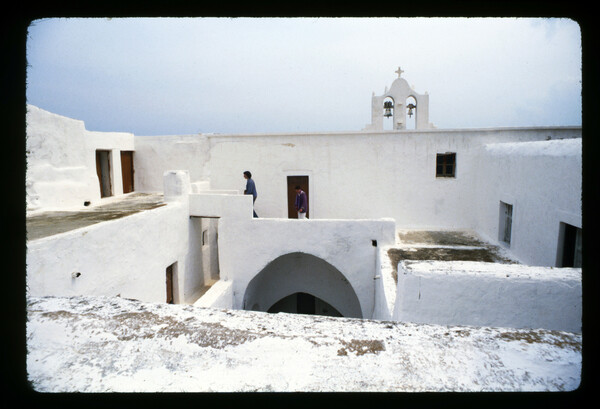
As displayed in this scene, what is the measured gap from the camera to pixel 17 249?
4.18 ft

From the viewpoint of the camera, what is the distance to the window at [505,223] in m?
8.31

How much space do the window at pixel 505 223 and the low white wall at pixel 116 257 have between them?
7.99 meters

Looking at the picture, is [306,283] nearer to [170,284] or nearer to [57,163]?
[170,284]

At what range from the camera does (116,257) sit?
21.1ft

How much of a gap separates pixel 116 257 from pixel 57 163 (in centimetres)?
408

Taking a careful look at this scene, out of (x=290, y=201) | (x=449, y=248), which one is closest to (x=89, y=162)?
(x=290, y=201)

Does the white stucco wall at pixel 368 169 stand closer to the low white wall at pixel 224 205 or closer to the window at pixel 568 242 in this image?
the low white wall at pixel 224 205

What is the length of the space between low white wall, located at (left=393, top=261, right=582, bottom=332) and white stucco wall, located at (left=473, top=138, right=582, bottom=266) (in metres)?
2.74

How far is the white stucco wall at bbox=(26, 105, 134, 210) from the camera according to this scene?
7.95m

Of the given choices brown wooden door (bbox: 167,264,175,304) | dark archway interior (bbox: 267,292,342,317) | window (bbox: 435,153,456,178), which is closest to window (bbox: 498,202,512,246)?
window (bbox: 435,153,456,178)

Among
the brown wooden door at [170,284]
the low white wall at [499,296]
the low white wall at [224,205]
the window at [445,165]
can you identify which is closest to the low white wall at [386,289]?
the low white wall at [499,296]

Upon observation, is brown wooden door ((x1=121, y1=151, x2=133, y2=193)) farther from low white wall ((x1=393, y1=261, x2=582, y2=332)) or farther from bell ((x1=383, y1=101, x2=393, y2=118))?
low white wall ((x1=393, y1=261, x2=582, y2=332))
